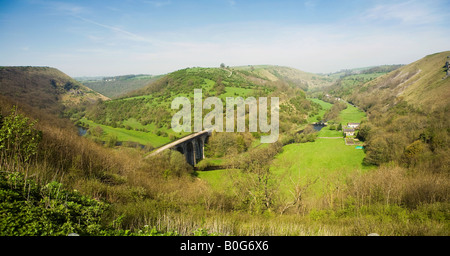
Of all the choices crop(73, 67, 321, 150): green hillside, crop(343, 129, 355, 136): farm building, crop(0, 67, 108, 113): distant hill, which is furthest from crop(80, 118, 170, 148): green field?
crop(343, 129, 355, 136): farm building

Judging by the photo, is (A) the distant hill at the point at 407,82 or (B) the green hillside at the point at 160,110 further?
(A) the distant hill at the point at 407,82

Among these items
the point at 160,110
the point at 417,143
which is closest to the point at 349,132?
the point at 417,143

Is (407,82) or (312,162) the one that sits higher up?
(407,82)

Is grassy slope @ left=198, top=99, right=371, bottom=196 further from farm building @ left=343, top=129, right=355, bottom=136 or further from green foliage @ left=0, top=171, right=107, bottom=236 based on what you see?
green foliage @ left=0, top=171, right=107, bottom=236

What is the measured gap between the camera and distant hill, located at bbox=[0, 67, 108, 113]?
107 m

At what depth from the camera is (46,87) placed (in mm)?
133875

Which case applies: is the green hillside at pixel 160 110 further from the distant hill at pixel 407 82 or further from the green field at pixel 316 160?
the distant hill at pixel 407 82

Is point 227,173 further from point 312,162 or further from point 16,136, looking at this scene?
point 16,136

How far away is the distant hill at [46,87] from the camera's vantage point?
106625mm

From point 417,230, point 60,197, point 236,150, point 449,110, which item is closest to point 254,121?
point 236,150

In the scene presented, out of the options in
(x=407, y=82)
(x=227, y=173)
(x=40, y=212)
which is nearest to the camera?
(x=40, y=212)

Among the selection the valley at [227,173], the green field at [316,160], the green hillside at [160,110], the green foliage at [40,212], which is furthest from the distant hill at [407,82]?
the green foliage at [40,212]

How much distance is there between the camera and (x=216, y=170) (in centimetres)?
5003
